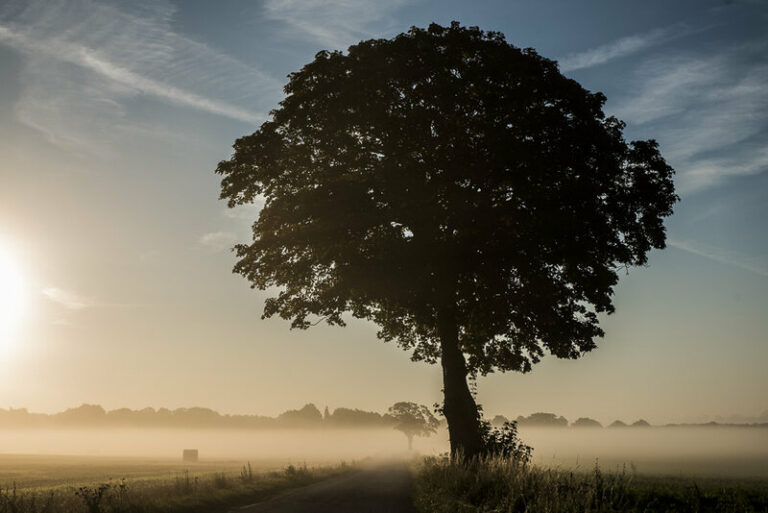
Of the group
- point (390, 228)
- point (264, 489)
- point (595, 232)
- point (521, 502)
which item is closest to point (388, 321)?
point (390, 228)

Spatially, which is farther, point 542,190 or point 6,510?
point 542,190

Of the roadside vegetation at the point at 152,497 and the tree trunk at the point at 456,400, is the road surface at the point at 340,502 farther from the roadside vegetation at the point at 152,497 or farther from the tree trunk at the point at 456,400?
the tree trunk at the point at 456,400

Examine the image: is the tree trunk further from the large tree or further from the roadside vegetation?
the roadside vegetation

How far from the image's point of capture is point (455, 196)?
20.7 m

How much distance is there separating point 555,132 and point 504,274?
225 inches

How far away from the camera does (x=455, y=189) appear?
2088cm

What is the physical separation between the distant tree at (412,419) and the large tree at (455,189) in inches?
4470

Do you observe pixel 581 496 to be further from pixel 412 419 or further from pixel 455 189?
pixel 412 419

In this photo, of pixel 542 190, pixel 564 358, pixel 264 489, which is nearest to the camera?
pixel 542 190

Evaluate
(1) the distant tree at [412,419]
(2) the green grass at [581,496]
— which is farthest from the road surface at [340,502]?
(1) the distant tree at [412,419]

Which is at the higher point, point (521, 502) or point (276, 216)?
point (276, 216)

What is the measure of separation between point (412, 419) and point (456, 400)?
115 meters

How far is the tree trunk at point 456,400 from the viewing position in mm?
22375

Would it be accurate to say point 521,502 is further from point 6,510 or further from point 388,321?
point 388,321
